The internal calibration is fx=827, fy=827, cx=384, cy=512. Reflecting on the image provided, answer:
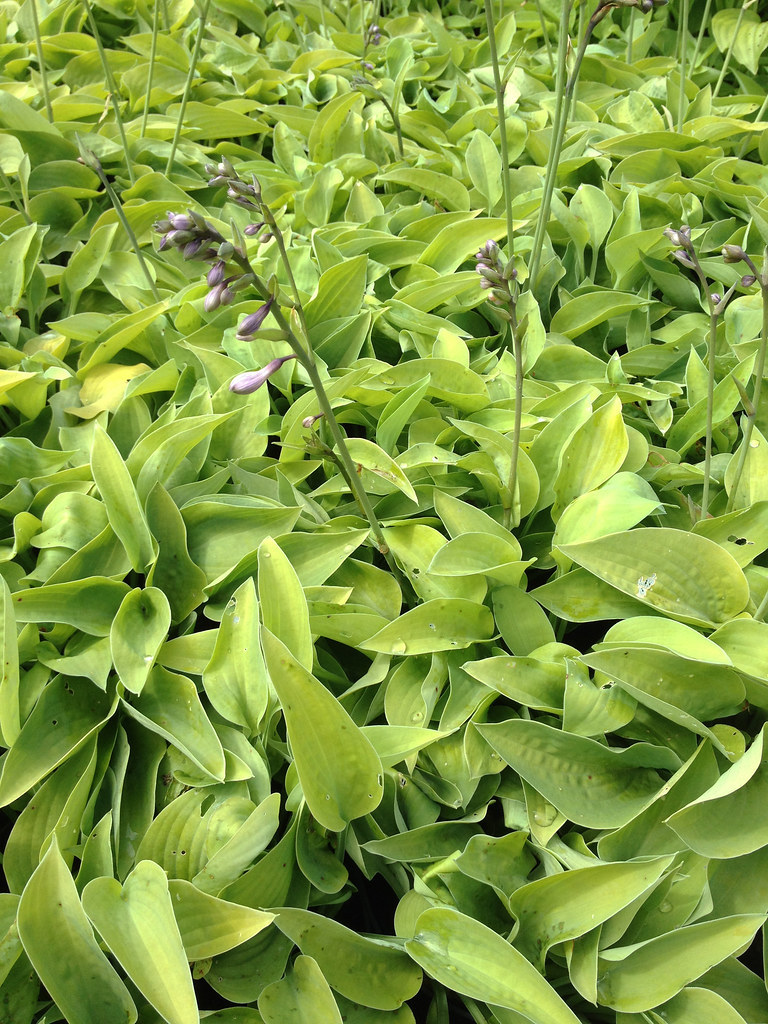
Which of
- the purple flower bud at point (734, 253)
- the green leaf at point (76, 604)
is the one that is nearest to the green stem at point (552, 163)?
the purple flower bud at point (734, 253)

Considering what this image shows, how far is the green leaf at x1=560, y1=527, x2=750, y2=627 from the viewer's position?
1.43 metres

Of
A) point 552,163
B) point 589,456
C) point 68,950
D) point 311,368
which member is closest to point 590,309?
point 552,163

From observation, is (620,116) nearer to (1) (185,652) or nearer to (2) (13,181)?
(2) (13,181)

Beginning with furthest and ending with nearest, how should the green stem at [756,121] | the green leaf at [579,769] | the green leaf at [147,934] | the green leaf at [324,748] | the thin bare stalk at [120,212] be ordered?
the green stem at [756,121] < the thin bare stalk at [120,212] < the green leaf at [579,769] < the green leaf at [324,748] < the green leaf at [147,934]

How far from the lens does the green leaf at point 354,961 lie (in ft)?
3.91

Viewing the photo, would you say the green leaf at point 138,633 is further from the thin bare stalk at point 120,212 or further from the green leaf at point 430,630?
the thin bare stalk at point 120,212

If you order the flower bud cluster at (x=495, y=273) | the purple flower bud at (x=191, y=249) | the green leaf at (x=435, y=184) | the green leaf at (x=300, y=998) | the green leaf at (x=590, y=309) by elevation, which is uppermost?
the purple flower bud at (x=191, y=249)

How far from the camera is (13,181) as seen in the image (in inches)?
108

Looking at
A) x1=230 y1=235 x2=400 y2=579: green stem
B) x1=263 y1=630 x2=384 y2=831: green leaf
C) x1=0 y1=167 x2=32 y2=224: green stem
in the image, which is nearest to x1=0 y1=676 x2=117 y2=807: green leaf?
x1=263 y1=630 x2=384 y2=831: green leaf

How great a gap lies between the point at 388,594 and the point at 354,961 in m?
0.67

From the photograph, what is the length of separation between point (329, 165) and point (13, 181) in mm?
1057

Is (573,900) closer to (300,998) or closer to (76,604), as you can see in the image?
(300,998)

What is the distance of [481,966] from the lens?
3.76 ft

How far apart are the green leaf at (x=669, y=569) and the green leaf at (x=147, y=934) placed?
2.77 feet
